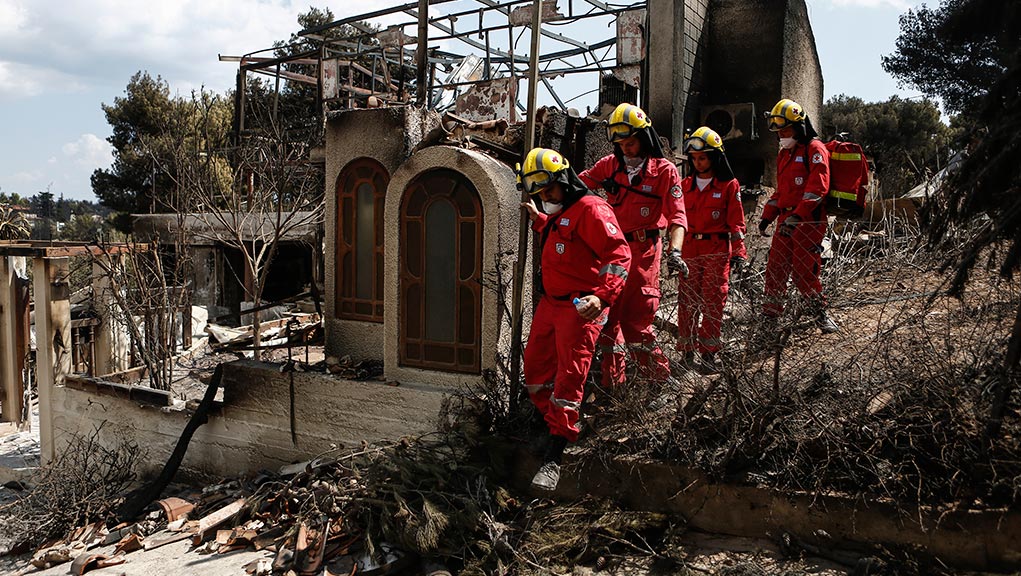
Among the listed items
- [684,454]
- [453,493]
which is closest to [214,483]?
[453,493]

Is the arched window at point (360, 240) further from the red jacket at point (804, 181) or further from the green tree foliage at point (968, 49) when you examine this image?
the green tree foliage at point (968, 49)

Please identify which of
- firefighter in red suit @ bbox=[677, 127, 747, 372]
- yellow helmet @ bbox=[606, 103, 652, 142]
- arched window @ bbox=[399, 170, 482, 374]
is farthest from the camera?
arched window @ bbox=[399, 170, 482, 374]

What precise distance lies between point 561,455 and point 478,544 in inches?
33.1

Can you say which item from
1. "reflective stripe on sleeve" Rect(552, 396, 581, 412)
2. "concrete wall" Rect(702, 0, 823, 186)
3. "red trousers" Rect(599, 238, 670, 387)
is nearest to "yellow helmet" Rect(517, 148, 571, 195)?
"red trousers" Rect(599, 238, 670, 387)

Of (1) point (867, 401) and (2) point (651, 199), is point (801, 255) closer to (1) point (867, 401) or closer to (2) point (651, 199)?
(2) point (651, 199)

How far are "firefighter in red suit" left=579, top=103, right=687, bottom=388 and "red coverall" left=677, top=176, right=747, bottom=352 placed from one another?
26 centimetres

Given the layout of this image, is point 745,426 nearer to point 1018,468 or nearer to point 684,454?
point 684,454

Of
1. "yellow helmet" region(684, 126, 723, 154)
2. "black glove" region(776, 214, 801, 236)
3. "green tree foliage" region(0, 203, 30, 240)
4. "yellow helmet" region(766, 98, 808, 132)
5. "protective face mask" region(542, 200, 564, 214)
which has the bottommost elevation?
"black glove" region(776, 214, 801, 236)

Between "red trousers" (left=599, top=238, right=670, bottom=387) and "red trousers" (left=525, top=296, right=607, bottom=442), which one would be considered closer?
"red trousers" (left=525, top=296, right=607, bottom=442)

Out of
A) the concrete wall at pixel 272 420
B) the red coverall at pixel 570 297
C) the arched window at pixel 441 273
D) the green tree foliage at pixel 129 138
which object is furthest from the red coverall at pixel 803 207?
the green tree foliage at pixel 129 138

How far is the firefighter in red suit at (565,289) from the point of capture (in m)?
4.99

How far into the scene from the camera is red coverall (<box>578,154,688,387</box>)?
5.34 metres

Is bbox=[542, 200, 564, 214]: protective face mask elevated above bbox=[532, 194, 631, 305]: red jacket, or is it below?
above

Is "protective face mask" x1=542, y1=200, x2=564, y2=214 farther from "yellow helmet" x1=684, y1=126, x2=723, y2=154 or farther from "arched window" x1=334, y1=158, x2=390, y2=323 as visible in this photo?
"arched window" x1=334, y1=158, x2=390, y2=323
